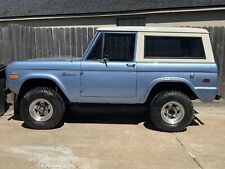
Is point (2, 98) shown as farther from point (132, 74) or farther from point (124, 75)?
point (132, 74)

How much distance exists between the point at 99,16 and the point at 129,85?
8.04 m

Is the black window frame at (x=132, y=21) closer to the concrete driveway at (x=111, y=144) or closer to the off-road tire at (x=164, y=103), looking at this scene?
the concrete driveway at (x=111, y=144)

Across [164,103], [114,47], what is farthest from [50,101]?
[164,103]

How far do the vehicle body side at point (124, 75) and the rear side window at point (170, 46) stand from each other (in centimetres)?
9

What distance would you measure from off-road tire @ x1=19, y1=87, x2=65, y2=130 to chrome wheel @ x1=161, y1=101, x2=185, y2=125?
212 centimetres

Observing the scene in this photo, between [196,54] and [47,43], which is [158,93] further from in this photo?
[47,43]

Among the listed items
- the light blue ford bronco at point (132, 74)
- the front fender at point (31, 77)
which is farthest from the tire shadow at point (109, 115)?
the front fender at point (31, 77)

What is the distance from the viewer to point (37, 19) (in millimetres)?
17172

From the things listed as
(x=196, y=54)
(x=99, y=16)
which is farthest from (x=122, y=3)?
(x=196, y=54)

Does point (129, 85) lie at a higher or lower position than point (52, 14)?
lower

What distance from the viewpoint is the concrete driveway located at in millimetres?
6293

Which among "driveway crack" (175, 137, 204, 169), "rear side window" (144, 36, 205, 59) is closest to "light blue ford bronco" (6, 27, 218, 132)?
"rear side window" (144, 36, 205, 59)

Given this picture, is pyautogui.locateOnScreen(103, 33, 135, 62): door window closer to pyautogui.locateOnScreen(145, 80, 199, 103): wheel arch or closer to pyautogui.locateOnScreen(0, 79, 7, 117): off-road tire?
pyautogui.locateOnScreen(145, 80, 199, 103): wheel arch

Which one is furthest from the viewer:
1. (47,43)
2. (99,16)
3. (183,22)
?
(99,16)
